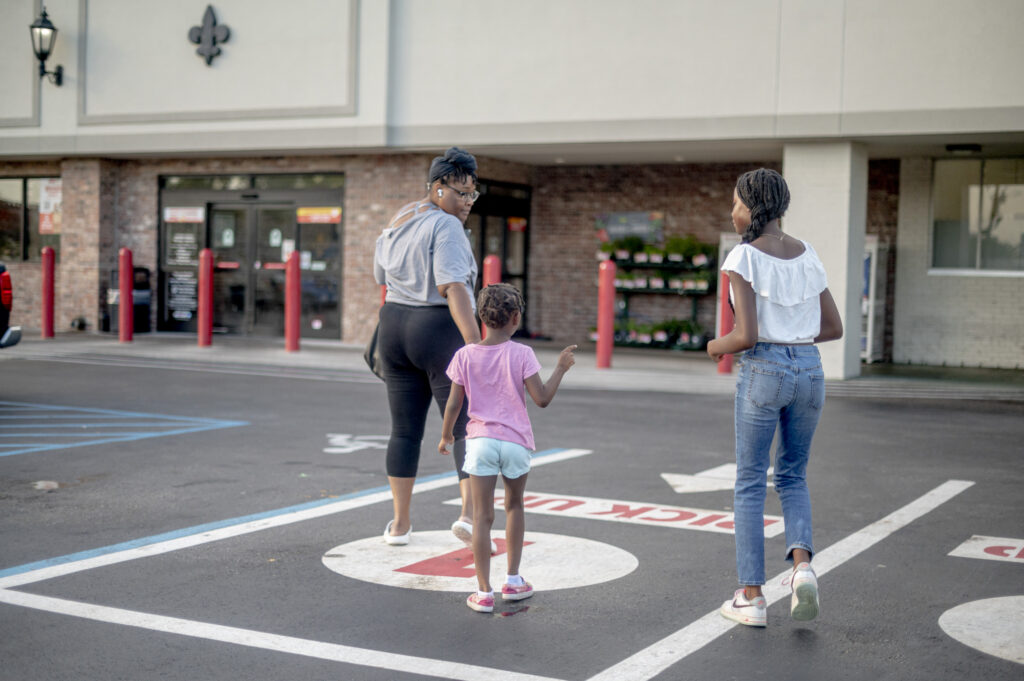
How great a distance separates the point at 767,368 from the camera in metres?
4.71

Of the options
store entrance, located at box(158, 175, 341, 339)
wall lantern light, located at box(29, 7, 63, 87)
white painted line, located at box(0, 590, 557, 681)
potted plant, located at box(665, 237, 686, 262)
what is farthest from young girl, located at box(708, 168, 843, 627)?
wall lantern light, located at box(29, 7, 63, 87)

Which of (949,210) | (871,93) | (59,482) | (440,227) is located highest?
(871,93)

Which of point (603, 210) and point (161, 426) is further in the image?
point (603, 210)

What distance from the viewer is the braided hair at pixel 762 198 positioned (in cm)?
478

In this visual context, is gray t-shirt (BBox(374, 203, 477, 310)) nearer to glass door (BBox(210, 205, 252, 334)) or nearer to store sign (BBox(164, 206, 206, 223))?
glass door (BBox(210, 205, 252, 334))

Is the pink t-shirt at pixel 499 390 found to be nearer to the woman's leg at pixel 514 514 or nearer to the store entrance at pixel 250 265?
the woman's leg at pixel 514 514

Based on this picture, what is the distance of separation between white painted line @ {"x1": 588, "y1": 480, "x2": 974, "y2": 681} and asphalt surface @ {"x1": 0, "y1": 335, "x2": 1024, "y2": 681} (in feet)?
0.06

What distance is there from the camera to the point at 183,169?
21375 mm

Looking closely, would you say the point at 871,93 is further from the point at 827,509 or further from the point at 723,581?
the point at 723,581

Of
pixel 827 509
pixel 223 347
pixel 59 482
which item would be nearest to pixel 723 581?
pixel 827 509

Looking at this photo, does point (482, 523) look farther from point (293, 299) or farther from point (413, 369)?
point (293, 299)

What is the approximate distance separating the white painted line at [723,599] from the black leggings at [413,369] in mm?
1622

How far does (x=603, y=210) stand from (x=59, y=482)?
1490cm

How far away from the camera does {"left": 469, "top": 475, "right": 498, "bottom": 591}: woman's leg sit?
4.86 m
